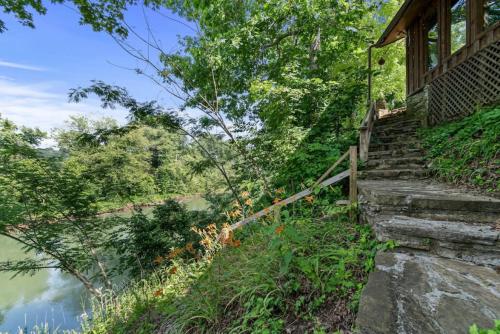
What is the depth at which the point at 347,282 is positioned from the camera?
1731mm

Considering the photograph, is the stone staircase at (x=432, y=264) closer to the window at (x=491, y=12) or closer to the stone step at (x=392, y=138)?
the stone step at (x=392, y=138)

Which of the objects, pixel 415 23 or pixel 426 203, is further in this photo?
pixel 415 23

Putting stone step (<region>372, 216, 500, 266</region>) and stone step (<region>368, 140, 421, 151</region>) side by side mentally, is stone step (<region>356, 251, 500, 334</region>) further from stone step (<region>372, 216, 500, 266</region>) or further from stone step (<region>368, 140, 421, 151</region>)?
stone step (<region>368, 140, 421, 151</region>)

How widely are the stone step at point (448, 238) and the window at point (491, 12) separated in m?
3.86

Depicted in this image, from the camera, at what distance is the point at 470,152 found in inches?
116

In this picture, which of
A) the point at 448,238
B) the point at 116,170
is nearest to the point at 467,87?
the point at 448,238

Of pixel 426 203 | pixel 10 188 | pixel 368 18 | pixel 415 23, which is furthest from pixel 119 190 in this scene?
pixel 368 18

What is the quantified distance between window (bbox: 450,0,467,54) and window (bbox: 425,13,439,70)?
2.07ft

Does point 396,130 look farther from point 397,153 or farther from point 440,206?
point 440,206

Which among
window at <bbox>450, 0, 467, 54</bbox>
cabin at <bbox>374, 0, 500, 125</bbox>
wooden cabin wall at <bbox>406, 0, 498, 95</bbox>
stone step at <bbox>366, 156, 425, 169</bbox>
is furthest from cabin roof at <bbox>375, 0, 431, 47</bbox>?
stone step at <bbox>366, 156, 425, 169</bbox>

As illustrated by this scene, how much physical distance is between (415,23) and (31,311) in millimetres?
13270

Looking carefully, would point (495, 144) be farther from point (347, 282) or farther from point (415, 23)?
point (415, 23)

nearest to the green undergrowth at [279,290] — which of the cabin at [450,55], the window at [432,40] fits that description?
the cabin at [450,55]

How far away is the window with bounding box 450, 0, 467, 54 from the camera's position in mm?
4547
